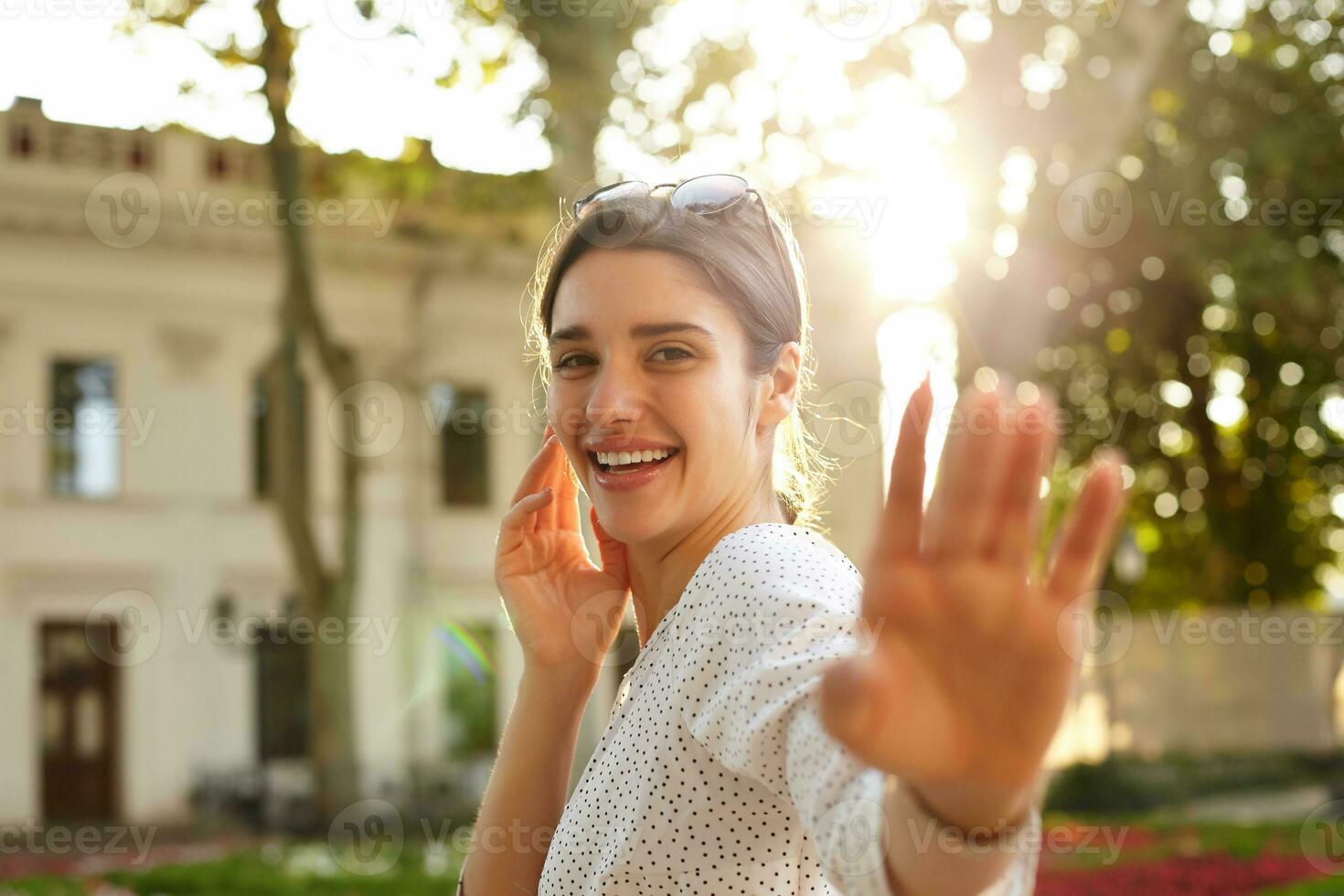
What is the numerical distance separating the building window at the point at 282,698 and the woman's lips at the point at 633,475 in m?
18.5

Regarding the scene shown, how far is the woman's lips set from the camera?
162cm

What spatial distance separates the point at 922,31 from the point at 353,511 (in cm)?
750

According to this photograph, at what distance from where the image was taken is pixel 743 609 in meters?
1.31

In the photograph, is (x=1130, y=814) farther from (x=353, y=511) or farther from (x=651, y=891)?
(x=651, y=891)

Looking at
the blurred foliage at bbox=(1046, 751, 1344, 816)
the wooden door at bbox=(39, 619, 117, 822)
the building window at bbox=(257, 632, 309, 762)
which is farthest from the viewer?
the building window at bbox=(257, 632, 309, 762)

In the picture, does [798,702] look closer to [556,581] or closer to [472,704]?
[556,581]

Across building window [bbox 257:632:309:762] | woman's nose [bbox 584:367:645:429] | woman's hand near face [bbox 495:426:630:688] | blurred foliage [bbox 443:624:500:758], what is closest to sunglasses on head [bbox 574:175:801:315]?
woman's nose [bbox 584:367:645:429]

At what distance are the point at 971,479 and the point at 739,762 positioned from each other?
1.39 feet

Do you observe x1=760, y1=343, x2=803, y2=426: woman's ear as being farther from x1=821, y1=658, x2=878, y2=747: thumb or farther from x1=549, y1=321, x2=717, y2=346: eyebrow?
x1=821, y1=658, x2=878, y2=747: thumb

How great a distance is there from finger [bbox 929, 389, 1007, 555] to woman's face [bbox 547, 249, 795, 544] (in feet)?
2.15

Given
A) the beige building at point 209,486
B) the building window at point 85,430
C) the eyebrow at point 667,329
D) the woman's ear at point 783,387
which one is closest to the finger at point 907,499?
the eyebrow at point 667,329

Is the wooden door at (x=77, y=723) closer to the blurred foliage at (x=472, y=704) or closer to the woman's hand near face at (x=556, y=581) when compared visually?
the blurred foliage at (x=472, y=704)

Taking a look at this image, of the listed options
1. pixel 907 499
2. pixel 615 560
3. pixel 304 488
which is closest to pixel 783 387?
pixel 615 560

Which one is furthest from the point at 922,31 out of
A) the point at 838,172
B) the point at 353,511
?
the point at 353,511
